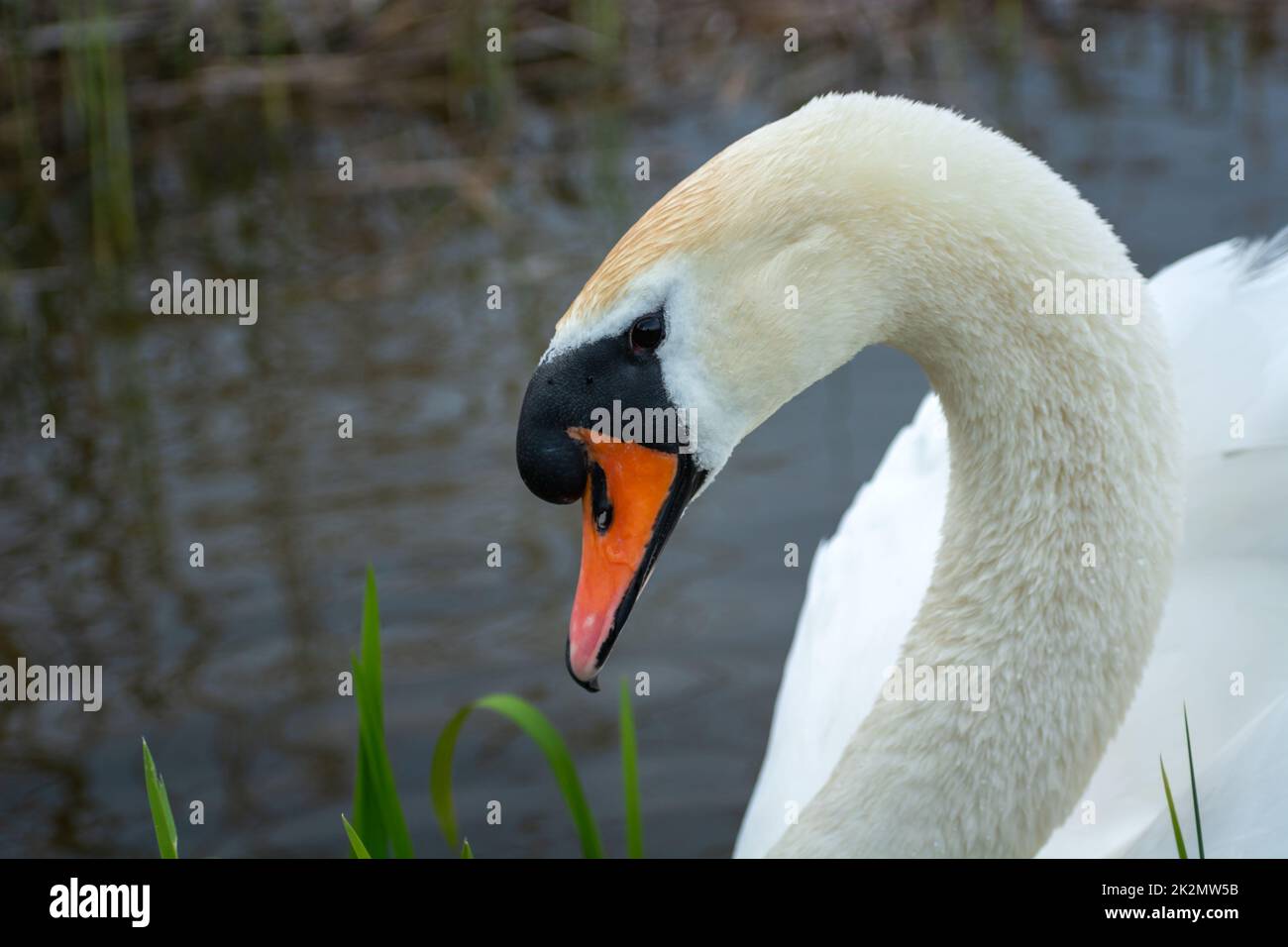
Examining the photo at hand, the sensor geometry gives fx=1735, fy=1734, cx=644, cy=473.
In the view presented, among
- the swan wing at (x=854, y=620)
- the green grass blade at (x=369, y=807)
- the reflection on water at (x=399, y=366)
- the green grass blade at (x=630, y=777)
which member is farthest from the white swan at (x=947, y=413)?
the reflection on water at (x=399, y=366)

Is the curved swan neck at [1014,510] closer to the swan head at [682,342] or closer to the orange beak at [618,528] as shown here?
the swan head at [682,342]

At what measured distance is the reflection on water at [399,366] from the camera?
4.52m

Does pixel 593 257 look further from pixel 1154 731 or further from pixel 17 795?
pixel 1154 731

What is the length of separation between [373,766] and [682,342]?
79 cm

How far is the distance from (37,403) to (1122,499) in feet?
14.0

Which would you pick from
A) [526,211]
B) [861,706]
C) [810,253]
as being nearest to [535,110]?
[526,211]

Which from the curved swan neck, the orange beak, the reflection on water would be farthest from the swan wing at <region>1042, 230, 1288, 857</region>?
the reflection on water

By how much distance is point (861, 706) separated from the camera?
3.38 meters

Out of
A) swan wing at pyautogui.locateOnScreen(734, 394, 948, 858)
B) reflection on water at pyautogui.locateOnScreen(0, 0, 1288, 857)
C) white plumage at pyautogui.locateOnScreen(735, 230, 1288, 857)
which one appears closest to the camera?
white plumage at pyautogui.locateOnScreen(735, 230, 1288, 857)

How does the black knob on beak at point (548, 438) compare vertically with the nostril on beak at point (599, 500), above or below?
above

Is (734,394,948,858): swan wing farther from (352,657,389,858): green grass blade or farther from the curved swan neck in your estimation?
(352,657,389,858): green grass blade

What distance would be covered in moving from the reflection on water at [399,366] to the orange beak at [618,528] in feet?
5.99

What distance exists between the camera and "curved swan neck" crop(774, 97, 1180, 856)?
2424 mm

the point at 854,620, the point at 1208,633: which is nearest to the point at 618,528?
the point at 1208,633
